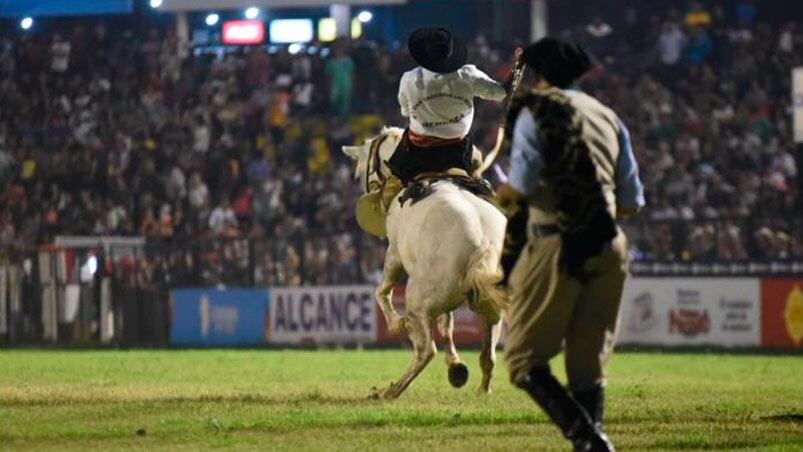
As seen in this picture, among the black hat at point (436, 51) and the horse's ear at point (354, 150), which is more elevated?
the black hat at point (436, 51)

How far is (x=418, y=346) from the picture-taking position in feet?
44.7

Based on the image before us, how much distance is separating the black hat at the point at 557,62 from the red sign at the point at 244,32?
29352 millimetres

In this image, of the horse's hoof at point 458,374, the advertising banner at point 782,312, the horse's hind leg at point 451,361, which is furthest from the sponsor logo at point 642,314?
the horse's hoof at point 458,374

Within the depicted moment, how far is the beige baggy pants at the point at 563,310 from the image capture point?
8773 millimetres

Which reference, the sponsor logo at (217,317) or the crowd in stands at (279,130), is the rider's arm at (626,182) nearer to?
the crowd in stands at (279,130)

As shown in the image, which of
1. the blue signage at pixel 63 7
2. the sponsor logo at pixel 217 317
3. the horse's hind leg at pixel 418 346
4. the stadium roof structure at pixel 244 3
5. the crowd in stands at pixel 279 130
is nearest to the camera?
the horse's hind leg at pixel 418 346

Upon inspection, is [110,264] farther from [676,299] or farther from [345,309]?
[676,299]

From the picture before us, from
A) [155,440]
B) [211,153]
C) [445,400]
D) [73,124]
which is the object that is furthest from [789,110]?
[155,440]

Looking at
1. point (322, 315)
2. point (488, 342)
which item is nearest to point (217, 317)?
point (322, 315)

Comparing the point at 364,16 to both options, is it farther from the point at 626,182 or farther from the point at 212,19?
the point at 626,182

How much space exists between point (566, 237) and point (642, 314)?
1671 centimetres

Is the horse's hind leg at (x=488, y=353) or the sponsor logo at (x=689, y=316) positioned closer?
the horse's hind leg at (x=488, y=353)

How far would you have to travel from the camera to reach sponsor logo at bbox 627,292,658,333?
2512 centimetres

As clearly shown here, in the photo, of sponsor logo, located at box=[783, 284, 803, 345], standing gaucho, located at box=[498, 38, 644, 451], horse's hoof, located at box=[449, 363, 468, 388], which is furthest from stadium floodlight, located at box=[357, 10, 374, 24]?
standing gaucho, located at box=[498, 38, 644, 451]
